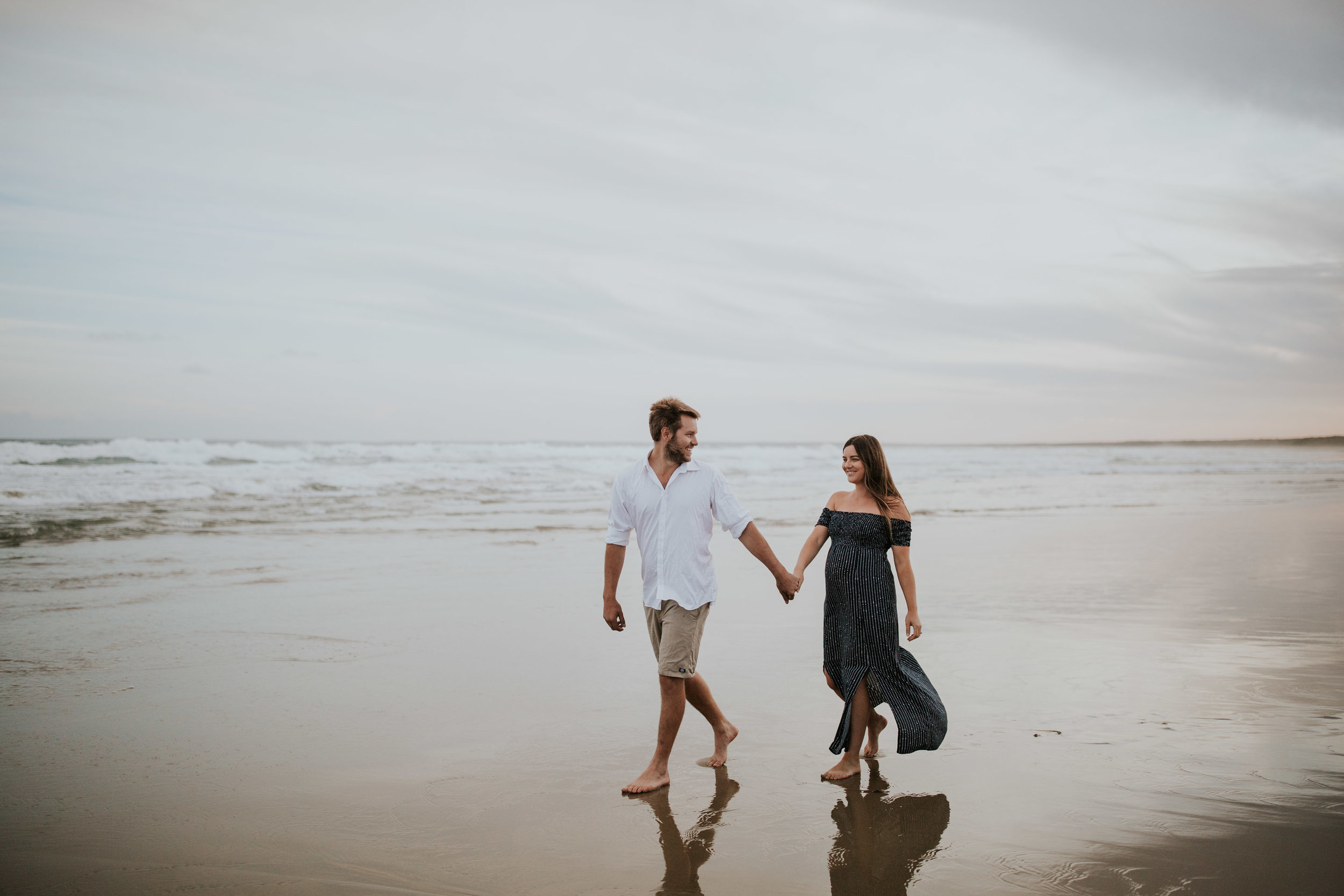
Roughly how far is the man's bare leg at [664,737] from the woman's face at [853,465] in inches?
56.2

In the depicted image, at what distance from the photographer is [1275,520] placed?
1588 cm

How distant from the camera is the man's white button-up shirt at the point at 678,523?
4.30 metres

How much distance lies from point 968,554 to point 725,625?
561cm

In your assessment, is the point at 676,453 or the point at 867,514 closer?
the point at 676,453

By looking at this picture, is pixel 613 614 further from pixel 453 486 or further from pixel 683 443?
pixel 453 486

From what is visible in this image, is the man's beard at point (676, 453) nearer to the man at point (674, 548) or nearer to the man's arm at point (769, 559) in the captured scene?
the man at point (674, 548)

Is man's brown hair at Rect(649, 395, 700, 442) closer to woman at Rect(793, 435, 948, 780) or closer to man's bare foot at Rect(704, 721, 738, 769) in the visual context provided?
woman at Rect(793, 435, 948, 780)

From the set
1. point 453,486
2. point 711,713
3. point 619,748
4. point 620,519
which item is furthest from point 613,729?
point 453,486

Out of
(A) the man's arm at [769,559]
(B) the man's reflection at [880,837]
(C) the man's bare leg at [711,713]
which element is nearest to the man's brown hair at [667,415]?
(A) the man's arm at [769,559]

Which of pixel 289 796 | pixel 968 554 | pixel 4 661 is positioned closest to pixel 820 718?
pixel 289 796

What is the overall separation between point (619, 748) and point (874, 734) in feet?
4.67

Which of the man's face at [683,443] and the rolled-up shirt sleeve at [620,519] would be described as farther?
the rolled-up shirt sleeve at [620,519]

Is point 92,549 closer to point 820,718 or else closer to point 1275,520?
point 820,718

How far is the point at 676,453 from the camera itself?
14.4 ft
